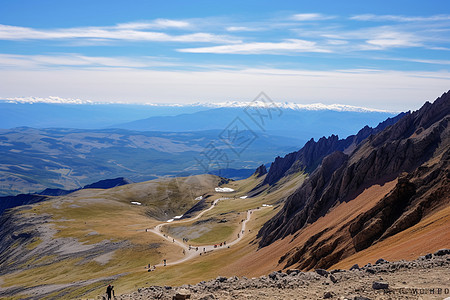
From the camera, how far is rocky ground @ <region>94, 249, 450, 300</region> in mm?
25562

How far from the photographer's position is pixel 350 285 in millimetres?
29266

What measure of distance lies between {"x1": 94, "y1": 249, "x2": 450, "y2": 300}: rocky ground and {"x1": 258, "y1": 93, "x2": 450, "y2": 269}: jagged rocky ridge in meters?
16.9

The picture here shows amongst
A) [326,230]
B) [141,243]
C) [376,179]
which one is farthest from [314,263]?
[141,243]

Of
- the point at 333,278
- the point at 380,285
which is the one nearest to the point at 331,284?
the point at 333,278

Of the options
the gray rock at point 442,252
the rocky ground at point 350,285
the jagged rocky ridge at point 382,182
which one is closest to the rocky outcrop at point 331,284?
the rocky ground at point 350,285

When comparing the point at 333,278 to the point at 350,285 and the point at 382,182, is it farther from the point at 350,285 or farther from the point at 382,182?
the point at 382,182

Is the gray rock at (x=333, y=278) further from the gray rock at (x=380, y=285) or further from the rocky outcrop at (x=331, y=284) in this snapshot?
the gray rock at (x=380, y=285)

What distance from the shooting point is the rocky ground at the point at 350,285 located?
25562 mm

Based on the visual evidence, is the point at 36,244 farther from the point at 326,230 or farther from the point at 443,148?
the point at 443,148

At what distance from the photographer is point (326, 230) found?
61.0m

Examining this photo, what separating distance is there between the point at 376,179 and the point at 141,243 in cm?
9306

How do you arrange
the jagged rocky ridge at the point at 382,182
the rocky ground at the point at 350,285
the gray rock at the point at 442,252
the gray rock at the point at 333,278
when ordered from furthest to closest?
the jagged rocky ridge at the point at 382,182 → the gray rock at the point at 442,252 → the gray rock at the point at 333,278 → the rocky ground at the point at 350,285

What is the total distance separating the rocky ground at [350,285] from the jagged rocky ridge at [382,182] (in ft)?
55.6

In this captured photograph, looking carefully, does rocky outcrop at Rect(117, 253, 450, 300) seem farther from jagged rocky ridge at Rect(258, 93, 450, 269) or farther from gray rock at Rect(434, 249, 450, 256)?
jagged rocky ridge at Rect(258, 93, 450, 269)
